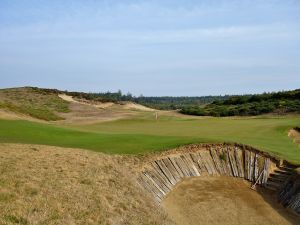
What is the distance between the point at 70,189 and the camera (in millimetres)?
14578

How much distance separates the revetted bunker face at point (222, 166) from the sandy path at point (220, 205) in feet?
1.54

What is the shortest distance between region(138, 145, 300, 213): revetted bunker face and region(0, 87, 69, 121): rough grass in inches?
1106

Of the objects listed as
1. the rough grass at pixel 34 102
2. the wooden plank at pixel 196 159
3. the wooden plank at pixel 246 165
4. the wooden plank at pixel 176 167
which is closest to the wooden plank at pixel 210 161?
the wooden plank at pixel 196 159

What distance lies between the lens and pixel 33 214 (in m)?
12.2

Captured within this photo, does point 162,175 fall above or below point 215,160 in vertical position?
below

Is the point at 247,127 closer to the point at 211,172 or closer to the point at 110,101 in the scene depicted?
the point at 211,172

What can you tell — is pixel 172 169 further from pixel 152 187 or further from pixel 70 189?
pixel 70 189

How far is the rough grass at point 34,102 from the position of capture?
48.5 m

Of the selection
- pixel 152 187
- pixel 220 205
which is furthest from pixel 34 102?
pixel 220 205

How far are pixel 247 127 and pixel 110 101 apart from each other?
36512 millimetres

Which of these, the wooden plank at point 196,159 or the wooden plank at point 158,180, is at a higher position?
the wooden plank at point 196,159

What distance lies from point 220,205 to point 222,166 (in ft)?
9.61

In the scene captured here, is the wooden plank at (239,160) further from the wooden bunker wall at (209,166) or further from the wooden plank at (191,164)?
Answer: the wooden plank at (191,164)

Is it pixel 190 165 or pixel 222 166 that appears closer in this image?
pixel 190 165
